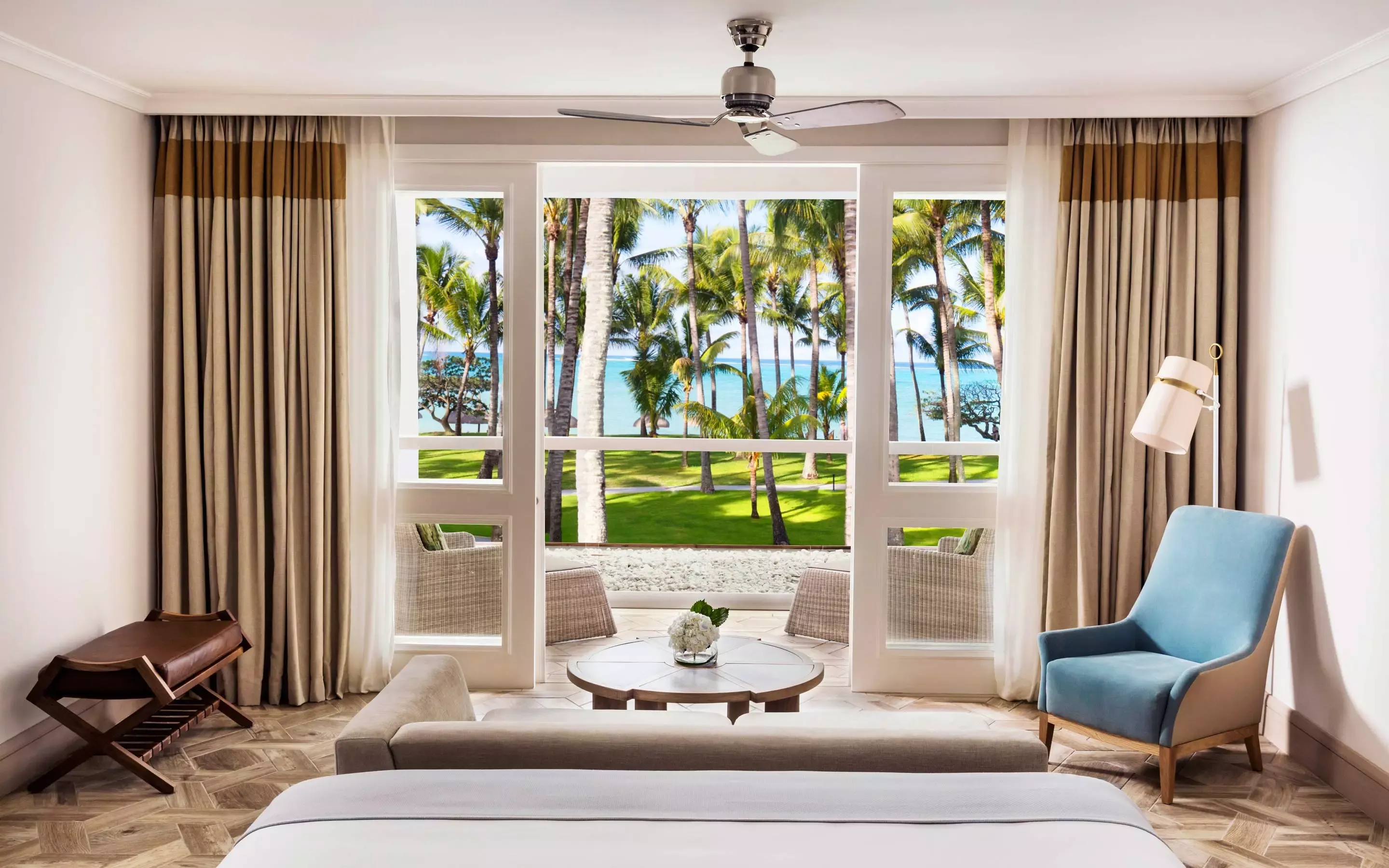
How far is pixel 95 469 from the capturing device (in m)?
3.78

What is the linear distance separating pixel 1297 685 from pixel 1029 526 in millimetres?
1113

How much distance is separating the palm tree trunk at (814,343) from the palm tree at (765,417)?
0.23ft

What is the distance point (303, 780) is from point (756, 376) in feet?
28.6

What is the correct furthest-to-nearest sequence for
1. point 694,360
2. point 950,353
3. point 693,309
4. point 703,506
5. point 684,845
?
point 703,506, point 694,360, point 693,309, point 950,353, point 684,845

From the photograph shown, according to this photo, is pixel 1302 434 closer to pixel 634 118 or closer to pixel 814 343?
pixel 634 118

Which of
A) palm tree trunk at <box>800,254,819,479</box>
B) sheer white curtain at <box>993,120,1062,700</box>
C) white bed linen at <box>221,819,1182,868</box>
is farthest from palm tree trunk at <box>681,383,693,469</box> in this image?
white bed linen at <box>221,819,1182,868</box>

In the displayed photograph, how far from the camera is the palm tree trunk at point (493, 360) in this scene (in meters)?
4.37

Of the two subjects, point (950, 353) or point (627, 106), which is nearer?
point (627, 106)

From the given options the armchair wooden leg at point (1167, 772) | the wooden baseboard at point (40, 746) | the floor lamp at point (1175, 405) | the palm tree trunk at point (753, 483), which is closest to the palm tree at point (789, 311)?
the palm tree trunk at point (753, 483)

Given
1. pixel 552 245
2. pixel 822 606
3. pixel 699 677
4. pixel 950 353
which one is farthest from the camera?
pixel 552 245

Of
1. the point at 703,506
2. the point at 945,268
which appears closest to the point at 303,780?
the point at 945,268

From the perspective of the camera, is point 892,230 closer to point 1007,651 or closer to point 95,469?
point 1007,651

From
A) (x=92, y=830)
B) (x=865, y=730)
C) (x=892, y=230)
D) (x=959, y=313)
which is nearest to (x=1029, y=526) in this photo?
(x=959, y=313)

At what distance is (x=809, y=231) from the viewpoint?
11180 millimetres
